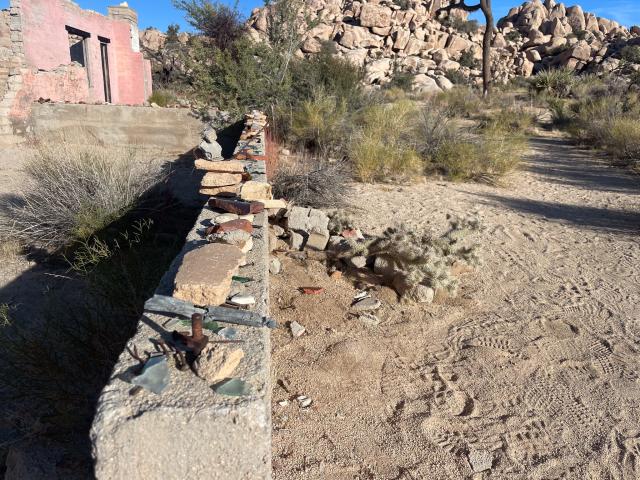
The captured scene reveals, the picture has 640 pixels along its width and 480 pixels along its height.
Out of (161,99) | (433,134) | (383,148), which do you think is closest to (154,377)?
(383,148)

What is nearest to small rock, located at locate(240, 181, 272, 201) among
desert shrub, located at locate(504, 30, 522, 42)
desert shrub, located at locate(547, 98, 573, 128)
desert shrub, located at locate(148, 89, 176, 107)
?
desert shrub, located at locate(148, 89, 176, 107)

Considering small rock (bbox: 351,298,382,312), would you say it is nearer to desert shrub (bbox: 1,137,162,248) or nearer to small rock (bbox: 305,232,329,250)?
Answer: small rock (bbox: 305,232,329,250)

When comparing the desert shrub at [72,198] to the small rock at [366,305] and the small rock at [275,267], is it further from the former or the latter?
the small rock at [366,305]

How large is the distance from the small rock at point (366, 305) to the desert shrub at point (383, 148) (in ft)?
12.7

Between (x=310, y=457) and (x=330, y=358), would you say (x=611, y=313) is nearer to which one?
(x=330, y=358)

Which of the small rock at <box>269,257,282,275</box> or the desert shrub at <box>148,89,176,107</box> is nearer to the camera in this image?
the small rock at <box>269,257,282,275</box>

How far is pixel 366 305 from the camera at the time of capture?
3652mm

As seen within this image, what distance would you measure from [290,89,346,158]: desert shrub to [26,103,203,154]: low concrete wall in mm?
2132

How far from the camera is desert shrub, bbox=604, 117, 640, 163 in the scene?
9242 mm

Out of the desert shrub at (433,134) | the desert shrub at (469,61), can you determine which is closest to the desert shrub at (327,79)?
the desert shrub at (433,134)

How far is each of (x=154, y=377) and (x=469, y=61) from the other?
40635mm

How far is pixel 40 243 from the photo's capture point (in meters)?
4.69

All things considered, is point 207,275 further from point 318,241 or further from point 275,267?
point 318,241

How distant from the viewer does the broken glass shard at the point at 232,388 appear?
4.77ft
